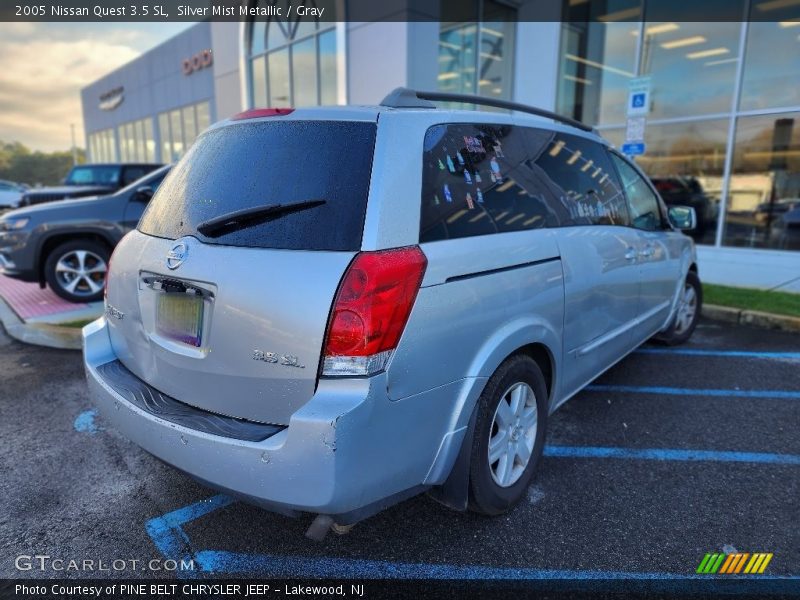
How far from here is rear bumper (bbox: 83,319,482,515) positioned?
71.7 inches

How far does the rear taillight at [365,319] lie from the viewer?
6.15 ft

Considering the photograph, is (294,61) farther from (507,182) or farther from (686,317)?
(507,182)

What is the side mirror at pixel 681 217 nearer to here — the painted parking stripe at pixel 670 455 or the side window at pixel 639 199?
the side window at pixel 639 199

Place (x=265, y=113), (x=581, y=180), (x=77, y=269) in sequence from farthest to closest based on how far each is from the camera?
(x=77, y=269) → (x=581, y=180) → (x=265, y=113)

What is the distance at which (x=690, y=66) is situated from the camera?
9.73 meters

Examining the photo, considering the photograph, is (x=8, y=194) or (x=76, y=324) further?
(x=8, y=194)

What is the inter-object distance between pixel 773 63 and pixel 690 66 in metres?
1.29

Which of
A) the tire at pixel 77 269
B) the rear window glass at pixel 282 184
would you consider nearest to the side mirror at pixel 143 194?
the tire at pixel 77 269

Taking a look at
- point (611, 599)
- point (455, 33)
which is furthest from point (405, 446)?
point (455, 33)

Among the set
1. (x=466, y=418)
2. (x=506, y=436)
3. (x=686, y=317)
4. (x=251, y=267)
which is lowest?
(x=686, y=317)

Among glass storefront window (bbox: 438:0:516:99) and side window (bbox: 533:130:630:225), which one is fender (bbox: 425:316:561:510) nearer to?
side window (bbox: 533:130:630:225)

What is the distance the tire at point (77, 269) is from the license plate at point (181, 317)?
205 inches

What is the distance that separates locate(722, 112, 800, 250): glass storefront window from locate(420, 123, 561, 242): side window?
812cm

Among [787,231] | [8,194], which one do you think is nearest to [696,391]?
[787,231]
